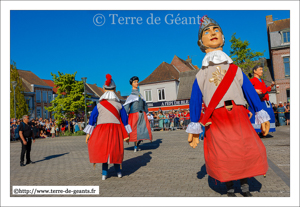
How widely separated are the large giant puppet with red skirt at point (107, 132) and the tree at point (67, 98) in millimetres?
25422

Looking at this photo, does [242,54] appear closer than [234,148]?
No

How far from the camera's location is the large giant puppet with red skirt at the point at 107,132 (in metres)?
5.64

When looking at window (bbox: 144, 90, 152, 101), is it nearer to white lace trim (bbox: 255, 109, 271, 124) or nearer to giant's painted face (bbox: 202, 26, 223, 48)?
giant's painted face (bbox: 202, 26, 223, 48)

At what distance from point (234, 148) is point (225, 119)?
0.41m

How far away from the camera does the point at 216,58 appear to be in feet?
12.9

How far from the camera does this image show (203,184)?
471cm

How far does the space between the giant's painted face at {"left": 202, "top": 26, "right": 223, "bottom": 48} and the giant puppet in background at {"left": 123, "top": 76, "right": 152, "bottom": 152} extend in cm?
545

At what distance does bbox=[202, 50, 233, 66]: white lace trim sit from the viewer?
12.8 ft

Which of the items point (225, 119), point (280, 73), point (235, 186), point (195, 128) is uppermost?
point (280, 73)

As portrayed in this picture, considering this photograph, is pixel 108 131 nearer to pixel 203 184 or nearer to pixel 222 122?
pixel 203 184

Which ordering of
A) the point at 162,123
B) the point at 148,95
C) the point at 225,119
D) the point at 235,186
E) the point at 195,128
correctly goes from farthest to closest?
the point at 148,95 → the point at 162,123 → the point at 235,186 → the point at 195,128 → the point at 225,119

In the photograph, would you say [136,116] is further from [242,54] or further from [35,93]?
[35,93]

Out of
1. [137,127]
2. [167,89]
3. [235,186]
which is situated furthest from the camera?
[167,89]

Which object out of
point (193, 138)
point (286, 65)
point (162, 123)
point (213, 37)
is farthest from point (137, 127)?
point (286, 65)
